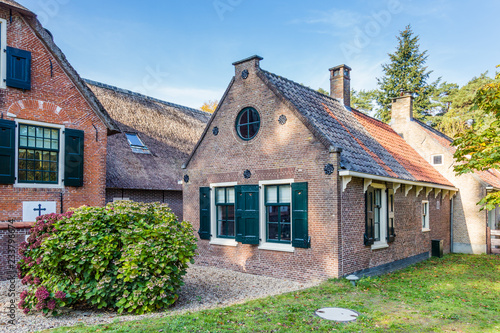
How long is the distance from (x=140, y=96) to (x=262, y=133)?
35.8 feet

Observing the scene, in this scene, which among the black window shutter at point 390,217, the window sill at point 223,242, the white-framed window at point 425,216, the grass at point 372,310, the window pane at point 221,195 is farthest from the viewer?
the white-framed window at point 425,216

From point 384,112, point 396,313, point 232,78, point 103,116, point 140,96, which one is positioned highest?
point 384,112

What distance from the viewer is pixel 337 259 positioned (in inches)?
373

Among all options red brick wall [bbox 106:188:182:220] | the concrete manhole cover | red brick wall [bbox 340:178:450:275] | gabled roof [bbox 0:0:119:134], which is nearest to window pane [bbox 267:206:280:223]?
red brick wall [bbox 340:178:450:275]

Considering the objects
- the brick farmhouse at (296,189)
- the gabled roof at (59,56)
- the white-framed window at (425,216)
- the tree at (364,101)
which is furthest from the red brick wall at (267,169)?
the tree at (364,101)

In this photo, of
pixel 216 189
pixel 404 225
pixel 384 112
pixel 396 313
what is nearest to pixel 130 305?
pixel 396 313

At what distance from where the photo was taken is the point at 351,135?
12180mm

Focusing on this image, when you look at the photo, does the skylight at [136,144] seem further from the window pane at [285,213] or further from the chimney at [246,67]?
the window pane at [285,213]

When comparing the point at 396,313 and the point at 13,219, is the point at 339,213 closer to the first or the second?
the point at 396,313

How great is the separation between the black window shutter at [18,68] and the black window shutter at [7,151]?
3.76ft

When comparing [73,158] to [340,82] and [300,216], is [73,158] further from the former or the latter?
[340,82]

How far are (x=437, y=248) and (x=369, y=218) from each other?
606 cm

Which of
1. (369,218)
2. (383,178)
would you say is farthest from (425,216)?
(383,178)

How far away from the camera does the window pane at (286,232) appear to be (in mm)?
10602
